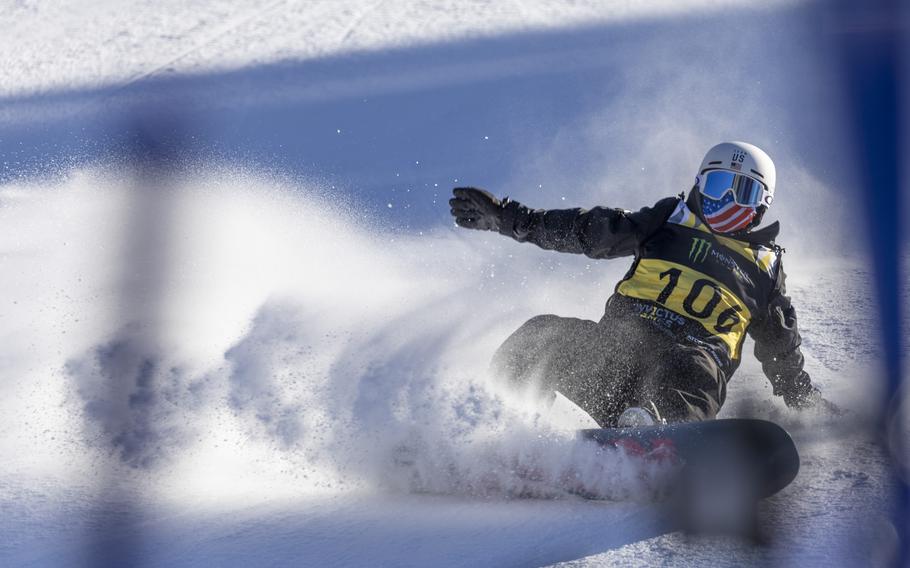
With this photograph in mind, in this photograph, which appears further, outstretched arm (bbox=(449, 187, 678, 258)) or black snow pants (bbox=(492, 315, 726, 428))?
outstretched arm (bbox=(449, 187, 678, 258))

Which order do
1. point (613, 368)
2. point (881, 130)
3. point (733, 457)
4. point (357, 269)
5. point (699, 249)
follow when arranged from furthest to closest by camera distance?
point (881, 130) → point (357, 269) → point (699, 249) → point (613, 368) → point (733, 457)

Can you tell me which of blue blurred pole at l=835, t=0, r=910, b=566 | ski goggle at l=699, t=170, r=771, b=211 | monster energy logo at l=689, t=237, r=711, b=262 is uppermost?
blue blurred pole at l=835, t=0, r=910, b=566

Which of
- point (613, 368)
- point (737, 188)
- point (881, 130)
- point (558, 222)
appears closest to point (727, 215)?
point (737, 188)

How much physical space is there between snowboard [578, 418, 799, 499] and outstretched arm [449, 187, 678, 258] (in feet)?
3.72

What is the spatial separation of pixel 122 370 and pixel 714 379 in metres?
2.02

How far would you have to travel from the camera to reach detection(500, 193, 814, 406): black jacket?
3643mm

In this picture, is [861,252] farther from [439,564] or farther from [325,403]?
[439,564]

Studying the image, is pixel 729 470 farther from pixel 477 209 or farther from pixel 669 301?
pixel 477 209

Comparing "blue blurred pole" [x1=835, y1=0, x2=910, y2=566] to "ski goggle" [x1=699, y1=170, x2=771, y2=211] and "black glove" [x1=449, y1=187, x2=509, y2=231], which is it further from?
"black glove" [x1=449, y1=187, x2=509, y2=231]

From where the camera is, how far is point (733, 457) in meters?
2.66

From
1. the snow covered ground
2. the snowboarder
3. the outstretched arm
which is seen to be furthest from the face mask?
the snow covered ground

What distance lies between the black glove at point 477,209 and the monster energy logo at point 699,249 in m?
0.70

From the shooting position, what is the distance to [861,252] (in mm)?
5336

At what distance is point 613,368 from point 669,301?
32cm
